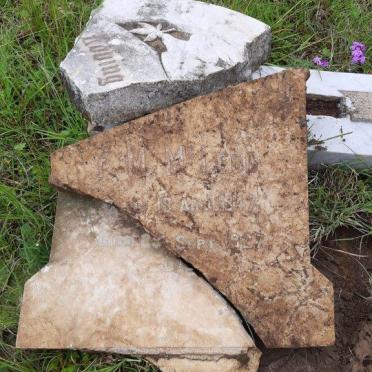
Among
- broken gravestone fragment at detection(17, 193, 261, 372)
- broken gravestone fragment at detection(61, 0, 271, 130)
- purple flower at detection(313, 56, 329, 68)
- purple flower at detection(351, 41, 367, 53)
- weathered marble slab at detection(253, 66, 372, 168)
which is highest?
broken gravestone fragment at detection(61, 0, 271, 130)

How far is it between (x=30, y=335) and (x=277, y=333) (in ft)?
3.24

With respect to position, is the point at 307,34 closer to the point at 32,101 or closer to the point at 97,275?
the point at 32,101

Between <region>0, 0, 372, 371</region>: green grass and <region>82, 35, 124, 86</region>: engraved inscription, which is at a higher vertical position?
<region>82, 35, 124, 86</region>: engraved inscription

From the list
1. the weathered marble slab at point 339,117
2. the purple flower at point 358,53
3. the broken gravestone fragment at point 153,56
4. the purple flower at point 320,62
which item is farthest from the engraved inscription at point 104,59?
the purple flower at point 358,53

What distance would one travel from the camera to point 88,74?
2418mm

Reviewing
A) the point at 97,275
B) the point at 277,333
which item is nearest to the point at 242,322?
the point at 277,333

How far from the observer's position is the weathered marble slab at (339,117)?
261cm

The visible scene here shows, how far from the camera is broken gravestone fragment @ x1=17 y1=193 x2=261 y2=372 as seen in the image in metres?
2.06

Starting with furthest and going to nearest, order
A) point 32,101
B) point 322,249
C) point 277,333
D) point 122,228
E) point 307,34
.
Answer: point 307,34
point 32,101
point 322,249
point 122,228
point 277,333

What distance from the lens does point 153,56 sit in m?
2.50

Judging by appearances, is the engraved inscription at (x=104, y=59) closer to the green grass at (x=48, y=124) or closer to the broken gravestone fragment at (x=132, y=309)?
the green grass at (x=48, y=124)

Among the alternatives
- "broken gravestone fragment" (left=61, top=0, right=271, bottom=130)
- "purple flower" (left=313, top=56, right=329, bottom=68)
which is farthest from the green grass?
"broken gravestone fragment" (left=61, top=0, right=271, bottom=130)

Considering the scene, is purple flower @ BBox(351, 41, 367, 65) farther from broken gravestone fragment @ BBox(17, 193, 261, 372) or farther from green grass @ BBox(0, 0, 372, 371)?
broken gravestone fragment @ BBox(17, 193, 261, 372)

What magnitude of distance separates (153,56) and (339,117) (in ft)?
3.32
